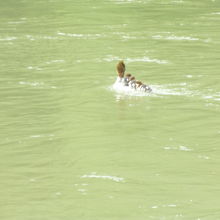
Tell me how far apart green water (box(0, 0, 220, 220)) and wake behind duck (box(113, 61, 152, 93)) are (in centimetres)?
16

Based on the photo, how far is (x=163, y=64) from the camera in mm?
17203

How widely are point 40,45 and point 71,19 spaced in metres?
4.56

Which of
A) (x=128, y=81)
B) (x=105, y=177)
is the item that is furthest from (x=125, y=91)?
(x=105, y=177)

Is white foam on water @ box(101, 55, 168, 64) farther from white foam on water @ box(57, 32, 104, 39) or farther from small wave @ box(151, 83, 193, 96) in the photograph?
white foam on water @ box(57, 32, 104, 39)

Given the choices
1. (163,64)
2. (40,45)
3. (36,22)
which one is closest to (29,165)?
(163,64)

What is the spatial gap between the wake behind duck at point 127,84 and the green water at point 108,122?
0.16 meters

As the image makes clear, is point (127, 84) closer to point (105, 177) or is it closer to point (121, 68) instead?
point (121, 68)

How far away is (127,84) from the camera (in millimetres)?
14750

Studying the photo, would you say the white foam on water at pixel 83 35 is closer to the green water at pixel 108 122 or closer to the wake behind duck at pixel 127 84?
the green water at pixel 108 122

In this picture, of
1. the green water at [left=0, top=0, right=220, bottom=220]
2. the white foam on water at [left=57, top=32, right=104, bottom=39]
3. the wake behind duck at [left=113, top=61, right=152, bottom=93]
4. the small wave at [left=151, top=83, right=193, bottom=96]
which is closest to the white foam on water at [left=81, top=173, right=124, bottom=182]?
the green water at [left=0, top=0, right=220, bottom=220]

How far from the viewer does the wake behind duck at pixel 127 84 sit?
14.4 m

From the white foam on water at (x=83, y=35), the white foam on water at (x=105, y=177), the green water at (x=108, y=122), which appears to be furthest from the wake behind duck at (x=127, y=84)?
the white foam on water at (x=83, y=35)

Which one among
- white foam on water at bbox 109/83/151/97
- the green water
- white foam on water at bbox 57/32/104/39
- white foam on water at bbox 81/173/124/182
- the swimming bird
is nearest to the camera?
the green water

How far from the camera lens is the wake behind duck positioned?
14.4 meters
